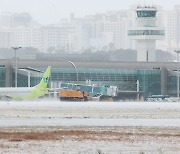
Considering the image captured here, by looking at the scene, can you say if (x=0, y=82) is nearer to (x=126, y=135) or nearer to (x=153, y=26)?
(x=153, y=26)

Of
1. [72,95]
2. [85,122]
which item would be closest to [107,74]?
[72,95]

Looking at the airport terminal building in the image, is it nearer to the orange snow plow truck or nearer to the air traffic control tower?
the air traffic control tower

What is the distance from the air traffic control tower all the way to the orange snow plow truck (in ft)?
233

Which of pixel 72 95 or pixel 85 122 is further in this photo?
pixel 72 95

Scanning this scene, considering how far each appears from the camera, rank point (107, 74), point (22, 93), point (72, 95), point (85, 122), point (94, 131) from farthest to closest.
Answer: point (107, 74) → point (22, 93) → point (72, 95) → point (85, 122) → point (94, 131)

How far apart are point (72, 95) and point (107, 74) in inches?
1720

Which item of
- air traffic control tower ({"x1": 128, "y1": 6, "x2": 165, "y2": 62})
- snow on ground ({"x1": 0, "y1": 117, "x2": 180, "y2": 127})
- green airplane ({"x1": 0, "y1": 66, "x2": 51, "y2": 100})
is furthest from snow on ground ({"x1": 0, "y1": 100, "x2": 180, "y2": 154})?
air traffic control tower ({"x1": 128, "y1": 6, "x2": 165, "y2": 62})

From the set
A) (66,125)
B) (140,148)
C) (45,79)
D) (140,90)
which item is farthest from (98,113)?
(140,90)

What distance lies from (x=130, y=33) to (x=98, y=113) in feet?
401

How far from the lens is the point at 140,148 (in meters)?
39.5

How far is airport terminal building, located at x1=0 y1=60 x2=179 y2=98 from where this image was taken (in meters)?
147

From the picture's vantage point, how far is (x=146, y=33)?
185m

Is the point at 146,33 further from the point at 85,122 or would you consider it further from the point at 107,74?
the point at 85,122

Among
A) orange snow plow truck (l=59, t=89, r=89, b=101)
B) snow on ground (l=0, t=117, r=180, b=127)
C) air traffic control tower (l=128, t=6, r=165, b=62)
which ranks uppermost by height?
air traffic control tower (l=128, t=6, r=165, b=62)
